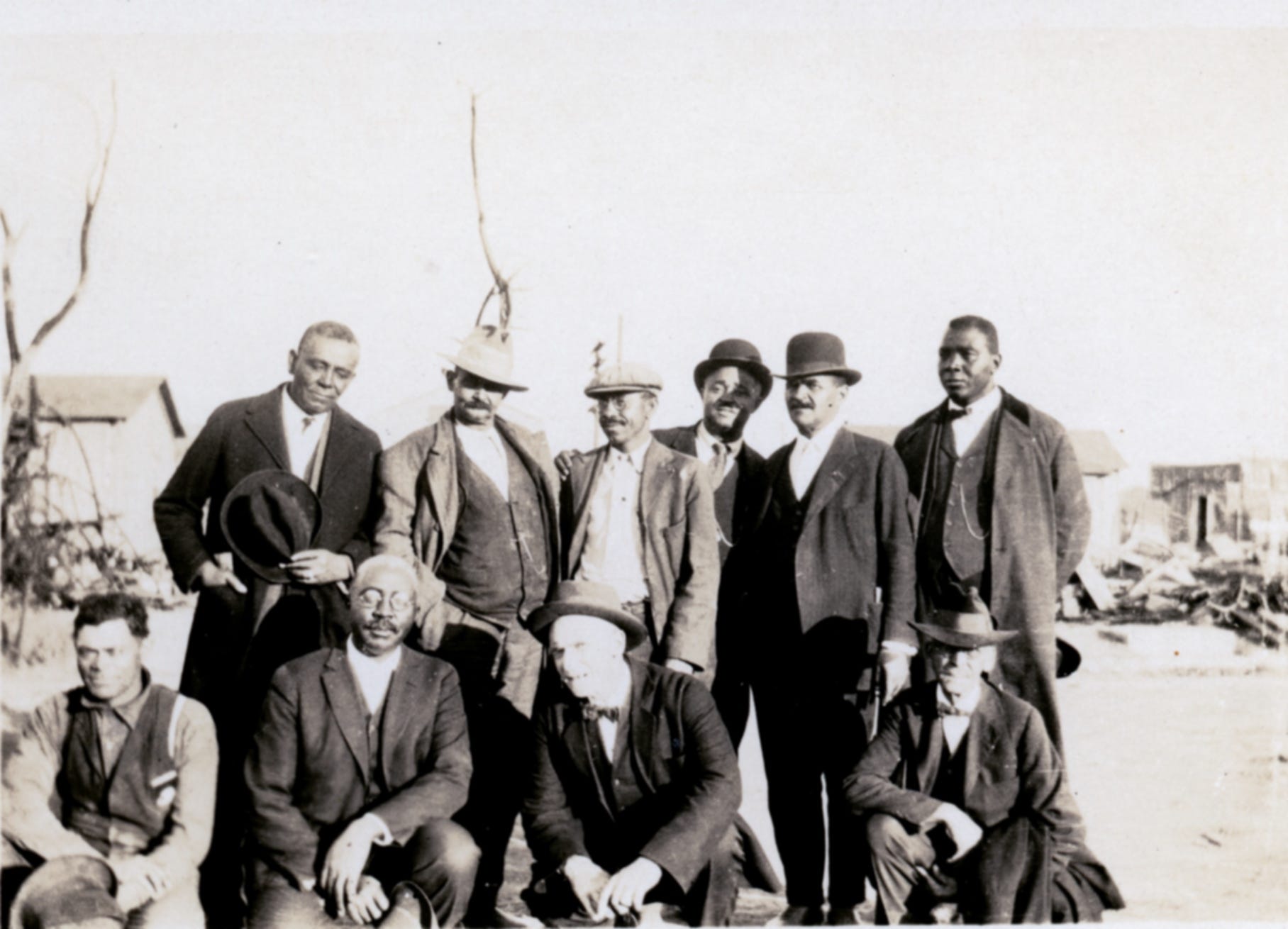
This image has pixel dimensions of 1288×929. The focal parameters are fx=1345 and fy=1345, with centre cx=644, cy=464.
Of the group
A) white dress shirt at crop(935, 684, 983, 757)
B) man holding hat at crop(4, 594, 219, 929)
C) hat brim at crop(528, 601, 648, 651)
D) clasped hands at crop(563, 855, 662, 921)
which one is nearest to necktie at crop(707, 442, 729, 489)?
hat brim at crop(528, 601, 648, 651)

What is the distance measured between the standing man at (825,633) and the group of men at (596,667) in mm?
11

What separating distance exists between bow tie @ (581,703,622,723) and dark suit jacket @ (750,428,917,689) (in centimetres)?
84

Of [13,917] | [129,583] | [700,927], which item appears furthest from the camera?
[129,583]

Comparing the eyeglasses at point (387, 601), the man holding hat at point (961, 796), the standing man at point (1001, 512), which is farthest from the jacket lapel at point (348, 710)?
the standing man at point (1001, 512)

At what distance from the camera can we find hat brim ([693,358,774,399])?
211 inches

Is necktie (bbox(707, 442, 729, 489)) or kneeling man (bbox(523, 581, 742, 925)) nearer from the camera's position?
kneeling man (bbox(523, 581, 742, 925))

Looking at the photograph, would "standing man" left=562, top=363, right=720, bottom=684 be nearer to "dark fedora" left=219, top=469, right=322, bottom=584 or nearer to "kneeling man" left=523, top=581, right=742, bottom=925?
"kneeling man" left=523, top=581, right=742, bottom=925

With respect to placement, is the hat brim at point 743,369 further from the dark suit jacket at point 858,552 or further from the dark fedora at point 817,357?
the dark suit jacket at point 858,552

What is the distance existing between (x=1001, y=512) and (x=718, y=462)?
111 centimetres

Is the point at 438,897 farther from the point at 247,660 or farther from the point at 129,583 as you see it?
the point at 129,583

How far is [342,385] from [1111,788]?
3.47 m

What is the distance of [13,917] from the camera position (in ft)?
16.4

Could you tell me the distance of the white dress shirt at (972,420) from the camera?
5.27 meters

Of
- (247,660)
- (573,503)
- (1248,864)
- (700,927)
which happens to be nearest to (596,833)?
(700,927)
